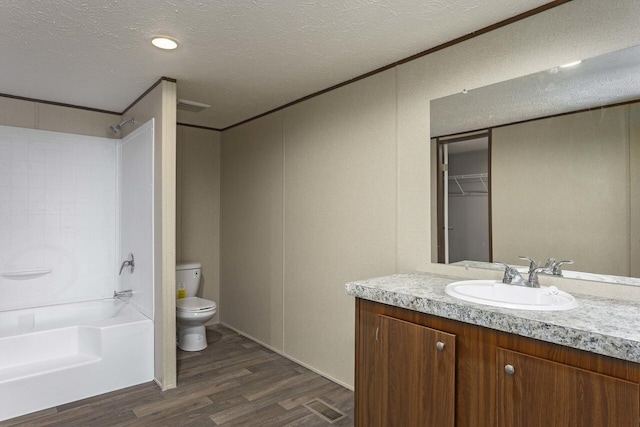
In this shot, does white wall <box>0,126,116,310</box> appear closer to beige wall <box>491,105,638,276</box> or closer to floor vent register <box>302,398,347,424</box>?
floor vent register <box>302,398,347,424</box>

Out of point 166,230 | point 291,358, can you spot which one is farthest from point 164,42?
point 291,358

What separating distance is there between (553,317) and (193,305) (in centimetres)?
311

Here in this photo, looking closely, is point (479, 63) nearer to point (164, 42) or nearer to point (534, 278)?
point (534, 278)

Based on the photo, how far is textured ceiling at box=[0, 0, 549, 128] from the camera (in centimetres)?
187

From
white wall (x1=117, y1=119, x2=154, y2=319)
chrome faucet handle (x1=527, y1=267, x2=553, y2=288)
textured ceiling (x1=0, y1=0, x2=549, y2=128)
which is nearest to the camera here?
chrome faucet handle (x1=527, y1=267, x2=553, y2=288)

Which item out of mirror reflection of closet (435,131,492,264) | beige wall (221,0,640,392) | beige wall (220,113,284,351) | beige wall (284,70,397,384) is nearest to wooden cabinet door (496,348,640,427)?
mirror reflection of closet (435,131,492,264)

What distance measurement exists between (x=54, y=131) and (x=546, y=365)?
4.04 meters

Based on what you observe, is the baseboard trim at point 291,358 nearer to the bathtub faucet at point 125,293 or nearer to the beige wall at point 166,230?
the beige wall at point 166,230

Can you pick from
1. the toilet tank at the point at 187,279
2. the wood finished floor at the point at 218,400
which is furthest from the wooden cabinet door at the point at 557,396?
the toilet tank at the point at 187,279

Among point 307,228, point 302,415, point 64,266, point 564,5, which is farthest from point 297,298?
point 564,5

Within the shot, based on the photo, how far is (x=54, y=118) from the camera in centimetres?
349

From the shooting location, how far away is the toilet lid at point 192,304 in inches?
138

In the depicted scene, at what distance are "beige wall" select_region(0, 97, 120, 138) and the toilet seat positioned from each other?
1.79 m

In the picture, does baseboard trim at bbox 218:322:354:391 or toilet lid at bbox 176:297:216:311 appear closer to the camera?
baseboard trim at bbox 218:322:354:391
